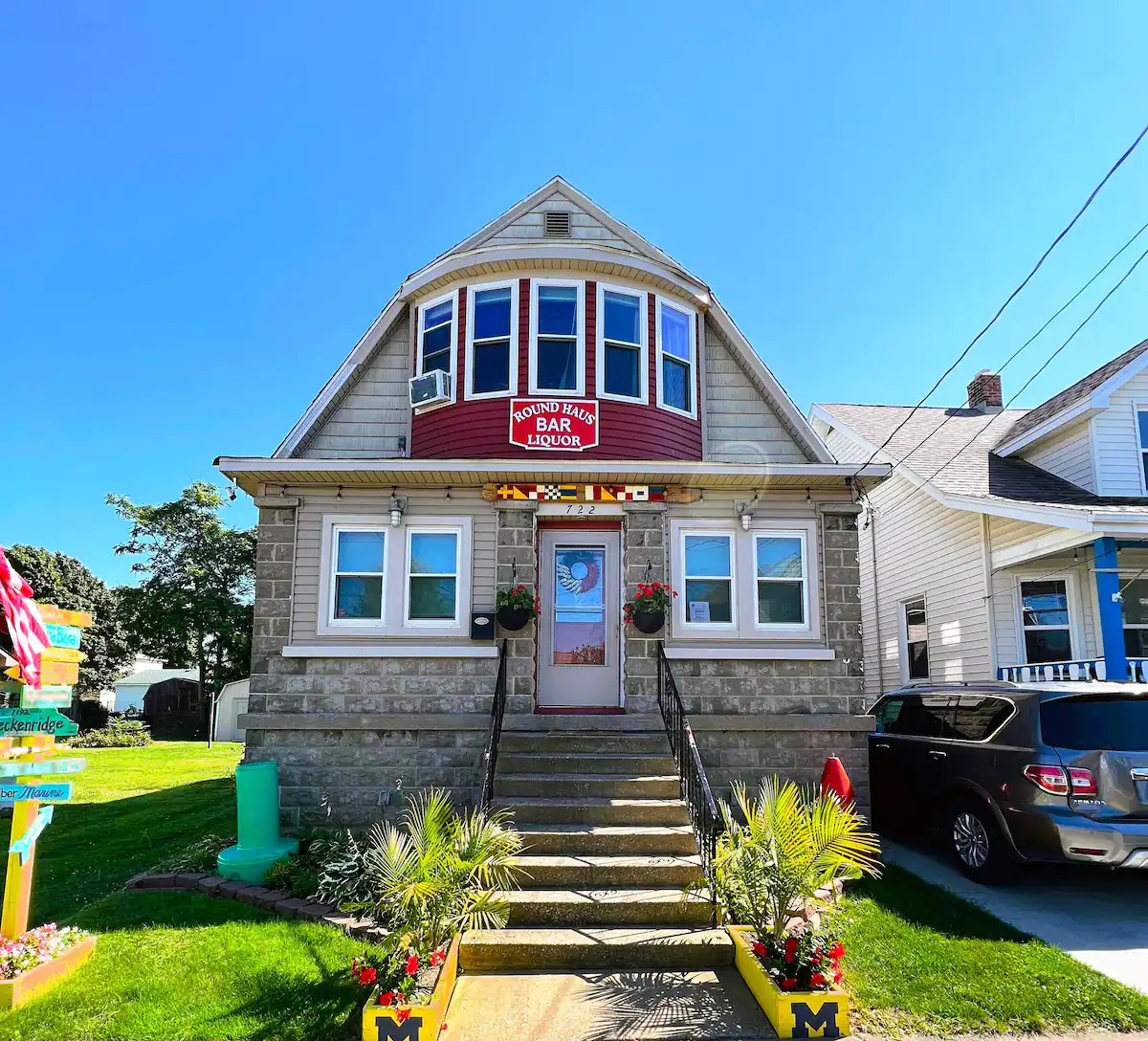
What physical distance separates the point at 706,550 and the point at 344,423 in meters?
4.85

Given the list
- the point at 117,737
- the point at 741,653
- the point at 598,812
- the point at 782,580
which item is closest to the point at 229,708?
the point at 117,737

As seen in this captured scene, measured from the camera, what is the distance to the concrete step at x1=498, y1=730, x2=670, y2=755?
829 cm

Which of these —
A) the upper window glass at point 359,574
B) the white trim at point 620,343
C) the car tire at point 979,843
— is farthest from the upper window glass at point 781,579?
the upper window glass at point 359,574

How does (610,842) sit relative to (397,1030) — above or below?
above

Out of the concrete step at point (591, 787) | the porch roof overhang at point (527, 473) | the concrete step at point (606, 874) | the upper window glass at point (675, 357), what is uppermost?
the upper window glass at point (675, 357)

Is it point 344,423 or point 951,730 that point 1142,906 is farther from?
point 344,423

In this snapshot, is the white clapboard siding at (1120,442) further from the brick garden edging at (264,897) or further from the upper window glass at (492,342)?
the brick garden edging at (264,897)

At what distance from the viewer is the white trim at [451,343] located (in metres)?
10.1

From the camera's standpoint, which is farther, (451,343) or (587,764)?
(451,343)

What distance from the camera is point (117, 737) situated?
87.8 ft

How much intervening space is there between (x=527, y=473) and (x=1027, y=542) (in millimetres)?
7317

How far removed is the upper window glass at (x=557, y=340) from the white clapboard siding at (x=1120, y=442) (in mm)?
8286

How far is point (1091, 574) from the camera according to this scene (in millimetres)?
11492

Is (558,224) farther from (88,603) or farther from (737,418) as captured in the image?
(88,603)
